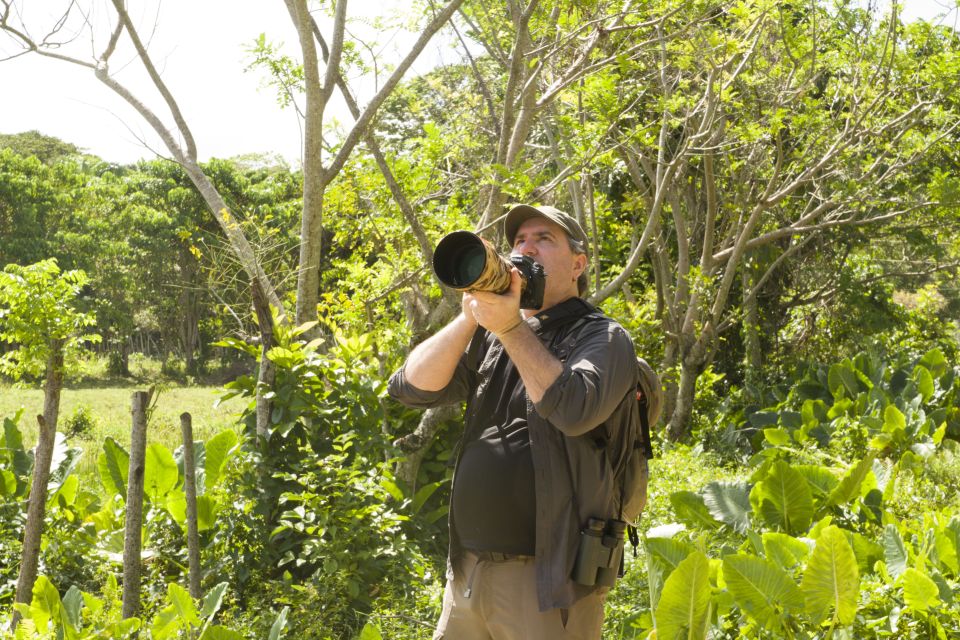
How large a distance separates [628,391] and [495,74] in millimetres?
7530

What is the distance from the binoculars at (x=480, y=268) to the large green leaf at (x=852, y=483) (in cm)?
270

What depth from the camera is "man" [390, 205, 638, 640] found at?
1.96m

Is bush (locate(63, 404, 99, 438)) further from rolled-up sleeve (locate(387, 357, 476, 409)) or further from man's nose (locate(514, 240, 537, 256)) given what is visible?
man's nose (locate(514, 240, 537, 256))

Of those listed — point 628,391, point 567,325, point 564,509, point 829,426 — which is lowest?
point 829,426

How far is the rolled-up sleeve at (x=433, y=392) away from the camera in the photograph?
91.3 inches

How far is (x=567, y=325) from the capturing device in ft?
7.38

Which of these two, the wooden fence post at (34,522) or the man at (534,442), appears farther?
the wooden fence post at (34,522)

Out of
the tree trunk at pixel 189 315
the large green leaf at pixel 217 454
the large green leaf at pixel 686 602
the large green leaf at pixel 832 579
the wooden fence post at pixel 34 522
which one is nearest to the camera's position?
the large green leaf at pixel 686 602

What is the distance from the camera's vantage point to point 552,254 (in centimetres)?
225

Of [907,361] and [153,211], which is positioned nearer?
[907,361]

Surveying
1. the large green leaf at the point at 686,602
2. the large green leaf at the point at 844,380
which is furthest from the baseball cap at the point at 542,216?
the large green leaf at the point at 844,380

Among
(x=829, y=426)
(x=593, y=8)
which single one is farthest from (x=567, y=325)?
(x=829, y=426)

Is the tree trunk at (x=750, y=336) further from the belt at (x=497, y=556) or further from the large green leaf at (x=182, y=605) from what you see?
the belt at (x=497, y=556)

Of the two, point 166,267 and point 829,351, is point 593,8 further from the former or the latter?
point 166,267
